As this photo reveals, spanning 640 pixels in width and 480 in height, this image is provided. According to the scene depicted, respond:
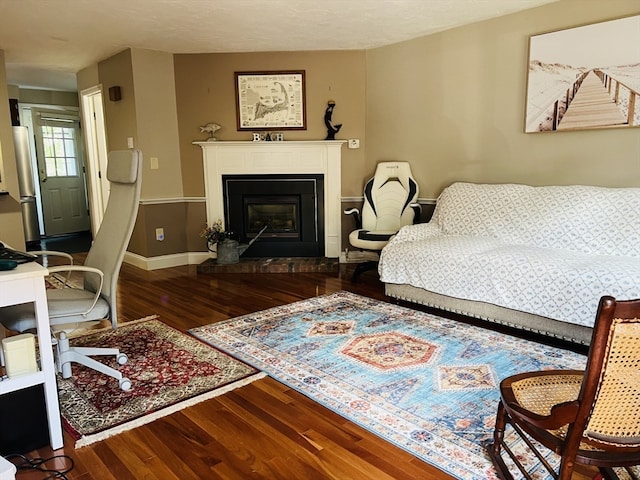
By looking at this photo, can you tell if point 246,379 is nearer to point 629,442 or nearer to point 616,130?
point 629,442

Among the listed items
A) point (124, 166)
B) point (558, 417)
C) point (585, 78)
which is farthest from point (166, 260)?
point (558, 417)

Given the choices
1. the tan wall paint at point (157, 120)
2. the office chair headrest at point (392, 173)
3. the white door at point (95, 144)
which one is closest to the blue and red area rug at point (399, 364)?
the office chair headrest at point (392, 173)

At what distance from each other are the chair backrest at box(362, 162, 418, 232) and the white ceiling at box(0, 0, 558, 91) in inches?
50.4

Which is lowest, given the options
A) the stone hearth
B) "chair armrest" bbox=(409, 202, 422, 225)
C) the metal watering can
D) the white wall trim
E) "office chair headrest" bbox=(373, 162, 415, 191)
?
the stone hearth

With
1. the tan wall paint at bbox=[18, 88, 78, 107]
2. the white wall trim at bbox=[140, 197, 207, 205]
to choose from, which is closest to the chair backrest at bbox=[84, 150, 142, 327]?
the white wall trim at bbox=[140, 197, 207, 205]

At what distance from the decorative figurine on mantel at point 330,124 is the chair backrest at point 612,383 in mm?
4224

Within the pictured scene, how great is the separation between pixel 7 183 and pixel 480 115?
4.77 meters

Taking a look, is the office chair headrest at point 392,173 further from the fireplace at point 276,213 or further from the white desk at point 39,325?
the white desk at point 39,325

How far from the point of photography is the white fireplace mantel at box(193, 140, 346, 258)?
514cm

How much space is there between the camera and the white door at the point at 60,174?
291 inches

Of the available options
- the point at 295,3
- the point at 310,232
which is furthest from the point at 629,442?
the point at 310,232

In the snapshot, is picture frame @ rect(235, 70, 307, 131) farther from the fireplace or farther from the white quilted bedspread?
the white quilted bedspread

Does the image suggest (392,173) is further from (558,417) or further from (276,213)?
(558,417)

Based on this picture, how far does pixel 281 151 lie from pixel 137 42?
1.75 meters
